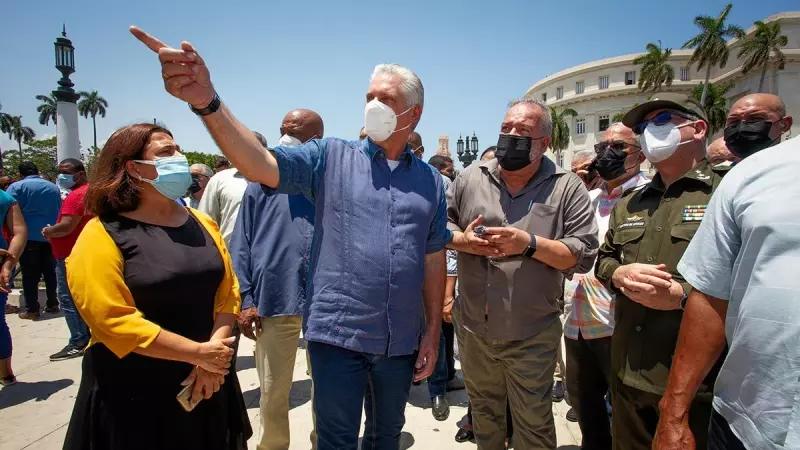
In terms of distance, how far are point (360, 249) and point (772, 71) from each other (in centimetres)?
5206

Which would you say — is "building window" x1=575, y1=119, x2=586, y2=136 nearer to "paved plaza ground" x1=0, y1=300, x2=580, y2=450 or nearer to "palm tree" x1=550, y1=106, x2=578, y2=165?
"palm tree" x1=550, y1=106, x2=578, y2=165

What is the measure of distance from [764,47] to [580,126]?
21.9m

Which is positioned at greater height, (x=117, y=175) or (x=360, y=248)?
(x=117, y=175)

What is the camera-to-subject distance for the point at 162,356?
5.84 ft

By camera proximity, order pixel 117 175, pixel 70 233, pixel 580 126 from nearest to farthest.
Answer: pixel 117 175 → pixel 70 233 → pixel 580 126

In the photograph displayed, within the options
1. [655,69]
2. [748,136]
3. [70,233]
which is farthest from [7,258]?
[655,69]

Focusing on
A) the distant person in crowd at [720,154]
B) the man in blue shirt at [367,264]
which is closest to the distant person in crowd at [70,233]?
the man in blue shirt at [367,264]

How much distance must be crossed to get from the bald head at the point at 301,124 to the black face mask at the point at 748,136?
10.3ft

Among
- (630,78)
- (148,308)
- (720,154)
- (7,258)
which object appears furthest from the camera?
(630,78)

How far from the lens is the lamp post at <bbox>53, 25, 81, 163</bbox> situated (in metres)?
11.0

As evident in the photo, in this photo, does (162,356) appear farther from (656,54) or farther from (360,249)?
(656,54)

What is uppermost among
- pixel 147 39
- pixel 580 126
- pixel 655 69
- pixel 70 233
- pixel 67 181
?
pixel 655 69

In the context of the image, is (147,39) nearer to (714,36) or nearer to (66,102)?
(66,102)

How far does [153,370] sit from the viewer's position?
186 cm
